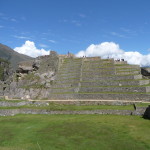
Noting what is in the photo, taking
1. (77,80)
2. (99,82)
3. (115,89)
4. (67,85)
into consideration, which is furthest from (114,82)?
(67,85)

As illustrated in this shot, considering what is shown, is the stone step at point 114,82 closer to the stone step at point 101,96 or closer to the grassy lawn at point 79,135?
the stone step at point 101,96

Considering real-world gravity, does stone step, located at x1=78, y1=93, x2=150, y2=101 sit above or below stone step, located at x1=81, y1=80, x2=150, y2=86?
below

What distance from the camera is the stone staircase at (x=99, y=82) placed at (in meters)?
27.7

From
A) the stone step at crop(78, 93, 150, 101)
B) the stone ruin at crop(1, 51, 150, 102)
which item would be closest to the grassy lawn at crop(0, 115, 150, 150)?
the stone step at crop(78, 93, 150, 101)

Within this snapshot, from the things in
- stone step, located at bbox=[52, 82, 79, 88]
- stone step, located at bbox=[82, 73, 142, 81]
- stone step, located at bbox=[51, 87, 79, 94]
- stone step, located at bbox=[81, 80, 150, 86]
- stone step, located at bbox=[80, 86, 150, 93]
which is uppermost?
stone step, located at bbox=[82, 73, 142, 81]

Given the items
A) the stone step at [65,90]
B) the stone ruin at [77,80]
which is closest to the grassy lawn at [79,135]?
the stone ruin at [77,80]

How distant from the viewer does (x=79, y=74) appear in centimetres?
3644

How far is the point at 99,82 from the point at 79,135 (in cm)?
1716

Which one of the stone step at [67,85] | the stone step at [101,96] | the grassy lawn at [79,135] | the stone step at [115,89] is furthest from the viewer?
the stone step at [67,85]

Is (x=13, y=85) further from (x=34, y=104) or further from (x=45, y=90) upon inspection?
(x=34, y=104)

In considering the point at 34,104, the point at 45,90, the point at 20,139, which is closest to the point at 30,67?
the point at 45,90

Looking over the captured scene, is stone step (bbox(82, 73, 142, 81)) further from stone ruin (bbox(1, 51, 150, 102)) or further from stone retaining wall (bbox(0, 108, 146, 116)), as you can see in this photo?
stone retaining wall (bbox(0, 108, 146, 116))

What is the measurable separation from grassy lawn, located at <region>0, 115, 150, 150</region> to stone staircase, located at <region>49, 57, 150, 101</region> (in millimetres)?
8043

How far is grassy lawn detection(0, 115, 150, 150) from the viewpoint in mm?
12984
